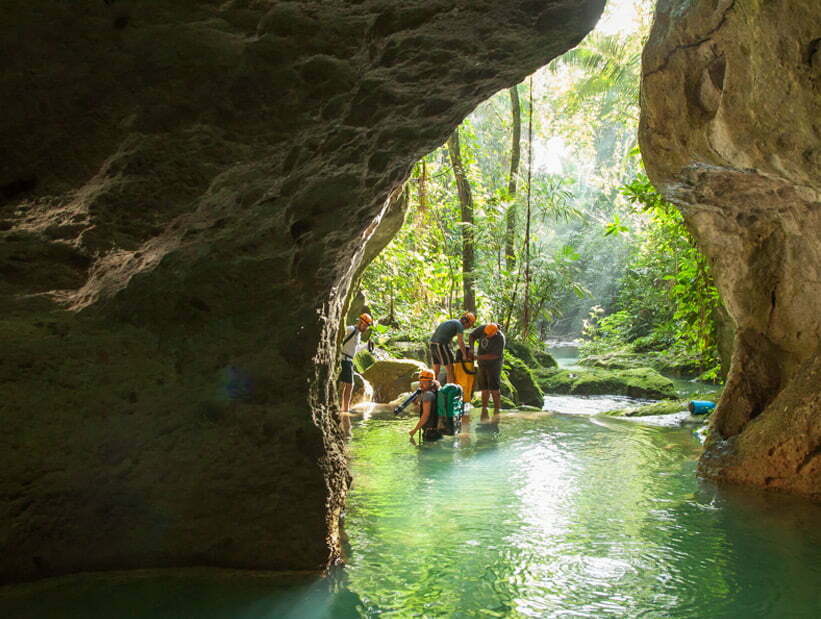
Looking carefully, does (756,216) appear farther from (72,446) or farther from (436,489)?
(72,446)

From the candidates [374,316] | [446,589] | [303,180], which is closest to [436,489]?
[446,589]

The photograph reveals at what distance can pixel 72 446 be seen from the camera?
14.7ft

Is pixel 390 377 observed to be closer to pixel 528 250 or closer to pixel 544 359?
pixel 528 250

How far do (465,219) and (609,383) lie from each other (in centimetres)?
544

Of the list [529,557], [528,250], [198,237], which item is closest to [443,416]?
[529,557]

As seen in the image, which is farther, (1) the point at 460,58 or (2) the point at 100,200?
(1) the point at 460,58

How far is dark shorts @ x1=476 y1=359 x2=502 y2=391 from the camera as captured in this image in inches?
490

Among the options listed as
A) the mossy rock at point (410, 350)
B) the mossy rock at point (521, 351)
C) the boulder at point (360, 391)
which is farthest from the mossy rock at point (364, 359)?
the mossy rock at point (521, 351)

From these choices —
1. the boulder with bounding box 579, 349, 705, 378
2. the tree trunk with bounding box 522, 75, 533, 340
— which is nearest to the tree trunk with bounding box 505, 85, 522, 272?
the tree trunk with bounding box 522, 75, 533, 340

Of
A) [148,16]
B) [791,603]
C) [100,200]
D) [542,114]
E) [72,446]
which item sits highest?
[542,114]

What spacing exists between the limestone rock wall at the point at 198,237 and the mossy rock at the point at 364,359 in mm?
9503

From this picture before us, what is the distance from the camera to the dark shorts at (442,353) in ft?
39.9

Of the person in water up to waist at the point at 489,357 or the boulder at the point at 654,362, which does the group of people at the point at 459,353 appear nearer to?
the person in water up to waist at the point at 489,357

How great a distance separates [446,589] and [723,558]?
211cm
